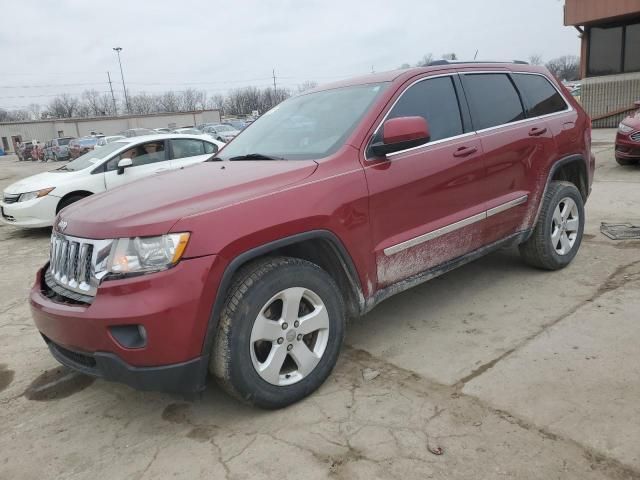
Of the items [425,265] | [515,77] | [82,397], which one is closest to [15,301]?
[82,397]

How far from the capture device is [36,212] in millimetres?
8148

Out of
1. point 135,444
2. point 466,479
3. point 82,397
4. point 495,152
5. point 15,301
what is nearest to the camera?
point 466,479

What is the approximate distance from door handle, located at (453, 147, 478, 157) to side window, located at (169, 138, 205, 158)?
6.45 m

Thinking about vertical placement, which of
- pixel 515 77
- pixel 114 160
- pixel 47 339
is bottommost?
pixel 47 339

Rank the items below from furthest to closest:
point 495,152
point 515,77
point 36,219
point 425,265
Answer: point 36,219
point 515,77
point 495,152
point 425,265

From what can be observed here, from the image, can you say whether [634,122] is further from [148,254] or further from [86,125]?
[86,125]

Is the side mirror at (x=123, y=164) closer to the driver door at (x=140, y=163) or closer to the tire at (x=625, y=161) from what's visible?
the driver door at (x=140, y=163)

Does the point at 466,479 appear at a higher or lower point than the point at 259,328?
lower

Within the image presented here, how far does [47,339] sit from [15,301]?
→ 8.97ft

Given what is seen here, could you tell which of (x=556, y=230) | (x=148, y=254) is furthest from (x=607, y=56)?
(x=148, y=254)

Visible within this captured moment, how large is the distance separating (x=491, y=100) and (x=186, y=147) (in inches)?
249

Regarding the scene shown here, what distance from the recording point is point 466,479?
2.23 meters

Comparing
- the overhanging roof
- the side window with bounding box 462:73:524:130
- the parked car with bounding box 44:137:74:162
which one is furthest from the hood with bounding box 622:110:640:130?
the parked car with bounding box 44:137:74:162

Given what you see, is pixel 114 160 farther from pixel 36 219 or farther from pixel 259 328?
pixel 259 328
